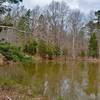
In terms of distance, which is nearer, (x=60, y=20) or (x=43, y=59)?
(x=43, y=59)

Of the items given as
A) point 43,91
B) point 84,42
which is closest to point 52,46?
point 43,91

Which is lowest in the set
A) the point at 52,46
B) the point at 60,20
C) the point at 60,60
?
the point at 60,60

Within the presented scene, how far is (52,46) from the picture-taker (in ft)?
45.2

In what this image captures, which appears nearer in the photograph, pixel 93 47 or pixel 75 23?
pixel 93 47

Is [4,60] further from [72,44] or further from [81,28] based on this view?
[81,28]

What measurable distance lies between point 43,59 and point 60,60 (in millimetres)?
2218

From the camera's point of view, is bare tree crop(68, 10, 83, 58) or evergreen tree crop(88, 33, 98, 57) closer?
evergreen tree crop(88, 33, 98, 57)

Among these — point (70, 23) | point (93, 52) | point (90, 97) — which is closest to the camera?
point (90, 97)

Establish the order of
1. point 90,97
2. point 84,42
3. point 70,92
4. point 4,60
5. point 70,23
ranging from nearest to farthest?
point 90,97
point 70,92
point 4,60
point 84,42
point 70,23

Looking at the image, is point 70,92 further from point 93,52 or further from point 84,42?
point 84,42

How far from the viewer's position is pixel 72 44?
164ft

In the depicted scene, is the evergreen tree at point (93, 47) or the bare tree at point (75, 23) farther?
the bare tree at point (75, 23)

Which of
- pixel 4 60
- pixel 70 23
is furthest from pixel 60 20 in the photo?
pixel 4 60

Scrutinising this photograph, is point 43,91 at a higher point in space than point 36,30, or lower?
lower
